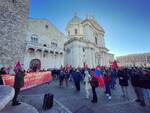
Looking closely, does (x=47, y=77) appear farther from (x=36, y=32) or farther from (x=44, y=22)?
(x=44, y=22)

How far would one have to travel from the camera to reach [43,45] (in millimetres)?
24234

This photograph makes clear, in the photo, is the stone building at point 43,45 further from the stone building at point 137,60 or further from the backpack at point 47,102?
the stone building at point 137,60

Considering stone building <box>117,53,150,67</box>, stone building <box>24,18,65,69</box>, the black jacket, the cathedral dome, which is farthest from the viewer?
stone building <box>117,53,150,67</box>

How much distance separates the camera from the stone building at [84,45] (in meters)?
33.6

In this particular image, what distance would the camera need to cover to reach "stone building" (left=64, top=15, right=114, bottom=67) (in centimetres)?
3356

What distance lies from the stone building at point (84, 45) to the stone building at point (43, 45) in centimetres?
681

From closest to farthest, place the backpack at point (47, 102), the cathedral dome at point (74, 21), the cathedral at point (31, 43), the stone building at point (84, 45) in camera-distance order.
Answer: the backpack at point (47, 102) < the cathedral at point (31, 43) < the stone building at point (84, 45) < the cathedral dome at point (74, 21)

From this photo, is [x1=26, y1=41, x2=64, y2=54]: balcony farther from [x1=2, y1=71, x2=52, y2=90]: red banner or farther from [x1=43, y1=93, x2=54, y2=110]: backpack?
[x1=43, y1=93, x2=54, y2=110]: backpack

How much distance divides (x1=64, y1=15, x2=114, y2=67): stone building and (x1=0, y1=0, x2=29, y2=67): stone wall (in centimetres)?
1690

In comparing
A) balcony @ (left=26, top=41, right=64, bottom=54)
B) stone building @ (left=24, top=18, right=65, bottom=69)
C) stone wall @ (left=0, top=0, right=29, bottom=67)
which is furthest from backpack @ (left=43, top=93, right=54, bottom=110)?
balcony @ (left=26, top=41, right=64, bottom=54)

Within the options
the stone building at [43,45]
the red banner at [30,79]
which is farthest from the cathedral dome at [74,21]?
the red banner at [30,79]

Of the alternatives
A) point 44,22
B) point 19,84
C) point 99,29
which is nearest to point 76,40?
point 44,22

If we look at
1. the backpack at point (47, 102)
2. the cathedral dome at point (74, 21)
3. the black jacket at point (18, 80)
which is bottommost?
the backpack at point (47, 102)

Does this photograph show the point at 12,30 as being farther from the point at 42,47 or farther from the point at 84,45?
the point at 84,45
